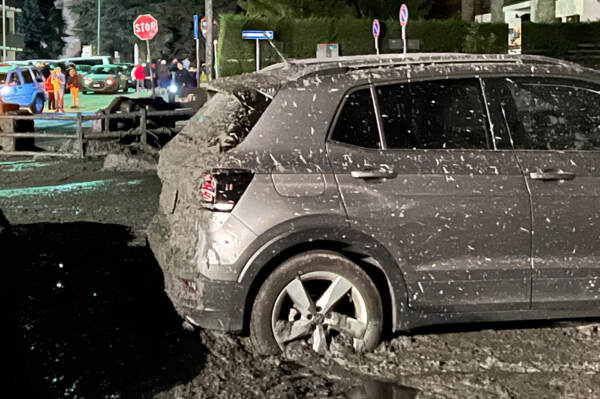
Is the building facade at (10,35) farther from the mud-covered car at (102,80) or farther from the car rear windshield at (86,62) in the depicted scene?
the mud-covered car at (102,80)

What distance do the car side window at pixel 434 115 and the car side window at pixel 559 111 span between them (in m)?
0.27

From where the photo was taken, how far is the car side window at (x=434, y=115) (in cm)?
520

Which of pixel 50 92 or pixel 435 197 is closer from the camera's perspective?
pixel 435 197

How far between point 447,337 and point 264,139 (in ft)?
5.55

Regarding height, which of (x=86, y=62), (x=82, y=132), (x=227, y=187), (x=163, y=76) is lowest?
(x=82, y=132)

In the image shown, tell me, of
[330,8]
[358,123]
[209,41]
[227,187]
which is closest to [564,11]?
[330,8]

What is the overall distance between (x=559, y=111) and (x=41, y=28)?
105599mm

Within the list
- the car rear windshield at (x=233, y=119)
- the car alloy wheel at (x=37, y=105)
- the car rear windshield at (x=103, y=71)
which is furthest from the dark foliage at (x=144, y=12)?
the car rear windshield at (x=233, y=119)

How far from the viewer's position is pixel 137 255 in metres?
8.33

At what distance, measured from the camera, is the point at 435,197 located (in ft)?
16.7

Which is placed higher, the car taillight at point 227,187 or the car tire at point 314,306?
the car taillight at point 227,187

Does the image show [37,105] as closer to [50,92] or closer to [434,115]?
[50,92]

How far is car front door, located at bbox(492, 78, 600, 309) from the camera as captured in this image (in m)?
5.23

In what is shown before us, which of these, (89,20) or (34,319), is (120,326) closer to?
(34,319)
